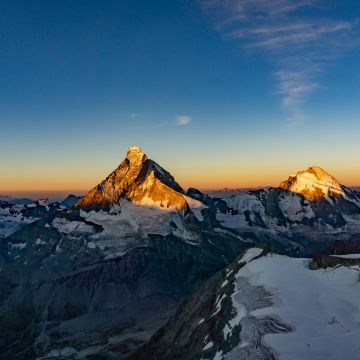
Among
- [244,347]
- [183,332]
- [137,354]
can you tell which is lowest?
[137,354]

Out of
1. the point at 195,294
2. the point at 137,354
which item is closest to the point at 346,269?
the point at 195,294

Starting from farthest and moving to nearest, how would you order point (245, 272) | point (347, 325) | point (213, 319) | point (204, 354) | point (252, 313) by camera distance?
1. point (245, 272)
2. point (213, 319)
3. point (204, 354)
4. point (252, 313)
5. point (347, 325)

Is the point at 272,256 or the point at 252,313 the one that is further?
the point at 272,256

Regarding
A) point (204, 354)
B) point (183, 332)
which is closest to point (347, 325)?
point (204, 354)

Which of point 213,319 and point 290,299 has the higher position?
point 290,299

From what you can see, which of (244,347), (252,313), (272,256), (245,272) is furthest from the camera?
(272,256)

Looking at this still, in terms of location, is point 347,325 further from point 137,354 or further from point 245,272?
point 137,354

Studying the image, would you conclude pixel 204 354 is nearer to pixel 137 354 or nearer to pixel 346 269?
pixel 346 269
